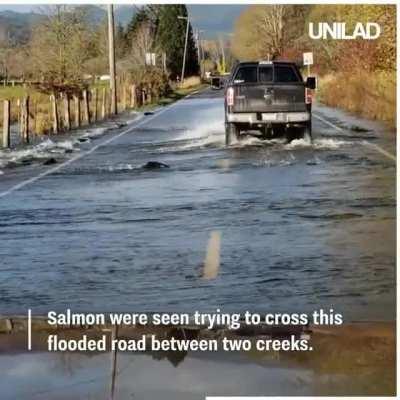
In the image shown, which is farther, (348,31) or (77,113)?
(77,113)

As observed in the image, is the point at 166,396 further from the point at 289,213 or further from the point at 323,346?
the point at 289,213

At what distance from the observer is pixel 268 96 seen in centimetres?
1586

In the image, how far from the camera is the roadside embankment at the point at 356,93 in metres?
17.1

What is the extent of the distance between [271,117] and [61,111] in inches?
485

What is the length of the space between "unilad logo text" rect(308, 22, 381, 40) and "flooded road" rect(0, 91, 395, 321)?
1457mm

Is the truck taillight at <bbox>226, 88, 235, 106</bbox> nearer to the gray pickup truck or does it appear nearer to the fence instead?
the gray pickup truck

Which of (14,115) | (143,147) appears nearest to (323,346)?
(143,147)

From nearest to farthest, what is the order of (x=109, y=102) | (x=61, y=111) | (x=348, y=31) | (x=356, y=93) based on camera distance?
(x=348, y=31), (x=356, y=93), (x=61, y=111), (x=109, y=102)

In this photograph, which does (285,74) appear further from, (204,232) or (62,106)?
(62,106)

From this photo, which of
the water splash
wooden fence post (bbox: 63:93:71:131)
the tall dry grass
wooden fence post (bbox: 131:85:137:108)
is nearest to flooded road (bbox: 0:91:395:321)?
the water splash

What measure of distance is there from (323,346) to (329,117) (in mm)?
19055

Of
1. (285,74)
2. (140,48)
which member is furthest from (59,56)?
(285,74)

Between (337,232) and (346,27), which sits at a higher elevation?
(346,27)

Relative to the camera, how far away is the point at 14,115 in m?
31.0
